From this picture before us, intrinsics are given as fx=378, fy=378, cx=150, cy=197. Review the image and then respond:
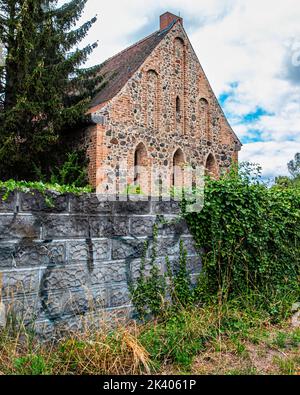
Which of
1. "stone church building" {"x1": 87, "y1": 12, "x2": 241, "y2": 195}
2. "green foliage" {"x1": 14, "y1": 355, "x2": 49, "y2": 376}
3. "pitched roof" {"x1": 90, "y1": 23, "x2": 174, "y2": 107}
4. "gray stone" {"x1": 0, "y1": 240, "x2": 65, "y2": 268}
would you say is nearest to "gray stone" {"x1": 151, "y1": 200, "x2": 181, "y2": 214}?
"gray stone" {"x1": 0, "y1": 240, "x2": 65, "y2": 268}

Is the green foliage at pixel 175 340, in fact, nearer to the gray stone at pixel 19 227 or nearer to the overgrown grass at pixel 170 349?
the overgrown grass at pixel 170 349

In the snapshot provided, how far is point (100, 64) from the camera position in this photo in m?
13.3

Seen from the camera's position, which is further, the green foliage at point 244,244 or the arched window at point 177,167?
the arched window at point 177,167

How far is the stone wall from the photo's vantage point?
3.76 m

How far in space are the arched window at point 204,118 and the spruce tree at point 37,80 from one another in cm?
570

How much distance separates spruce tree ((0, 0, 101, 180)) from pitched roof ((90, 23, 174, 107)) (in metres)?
1.07

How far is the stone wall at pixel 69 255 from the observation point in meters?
3.76

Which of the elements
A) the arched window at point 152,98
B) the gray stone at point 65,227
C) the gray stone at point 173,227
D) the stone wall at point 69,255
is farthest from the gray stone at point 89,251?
the arched window at point 152,98

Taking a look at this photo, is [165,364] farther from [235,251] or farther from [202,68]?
[202,68]

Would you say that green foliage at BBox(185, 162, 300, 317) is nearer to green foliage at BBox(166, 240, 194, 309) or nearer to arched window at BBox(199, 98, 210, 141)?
green foliage at BBox(166, 240, 194, 309)

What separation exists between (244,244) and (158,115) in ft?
32.6

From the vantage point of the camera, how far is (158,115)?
14.7m

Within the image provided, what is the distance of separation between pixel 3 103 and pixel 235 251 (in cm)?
933
